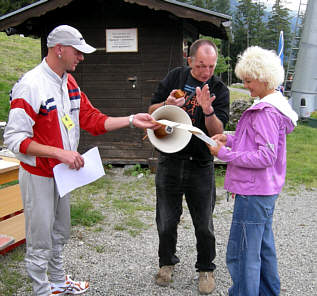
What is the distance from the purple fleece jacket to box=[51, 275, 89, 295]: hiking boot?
65.6 inches

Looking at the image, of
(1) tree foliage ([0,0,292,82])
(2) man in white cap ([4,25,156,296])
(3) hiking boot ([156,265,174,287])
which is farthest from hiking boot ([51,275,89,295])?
(1) tree foliage ([0,0,292,82])

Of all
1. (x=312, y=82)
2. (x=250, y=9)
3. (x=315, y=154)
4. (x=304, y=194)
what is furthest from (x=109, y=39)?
(x=250, y=9)

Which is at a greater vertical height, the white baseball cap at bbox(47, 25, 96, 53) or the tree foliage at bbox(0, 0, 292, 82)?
the tree foliage at bbox(0, 0, 292, 82)

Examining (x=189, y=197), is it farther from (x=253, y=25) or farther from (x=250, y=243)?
(x=253, y=25)

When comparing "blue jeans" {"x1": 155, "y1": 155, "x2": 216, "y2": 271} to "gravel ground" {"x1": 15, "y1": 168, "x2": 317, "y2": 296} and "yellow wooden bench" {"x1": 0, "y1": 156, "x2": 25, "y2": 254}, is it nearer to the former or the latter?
"gravel ground" {"x1": 15, "y1": 168, "x2": 317, "y2": 296}

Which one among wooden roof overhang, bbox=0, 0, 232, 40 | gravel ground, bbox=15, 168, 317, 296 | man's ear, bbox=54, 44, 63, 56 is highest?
wooden roof overhang, bbox=0, 0, 232, 40

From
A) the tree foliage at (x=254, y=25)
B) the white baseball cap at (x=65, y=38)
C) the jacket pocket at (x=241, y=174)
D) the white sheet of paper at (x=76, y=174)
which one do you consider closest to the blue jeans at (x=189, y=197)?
the jacket pocket at (x=241, y=174)

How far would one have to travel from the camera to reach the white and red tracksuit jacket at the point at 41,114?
2486mm

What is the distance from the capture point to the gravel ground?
138 inches

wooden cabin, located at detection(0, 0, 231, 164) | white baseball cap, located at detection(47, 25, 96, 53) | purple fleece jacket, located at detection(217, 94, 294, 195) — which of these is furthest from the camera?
wooden cabin, located at detection(0, 0, 231, 164)

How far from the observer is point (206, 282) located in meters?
3.39

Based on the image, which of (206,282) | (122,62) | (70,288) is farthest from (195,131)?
(122,62)

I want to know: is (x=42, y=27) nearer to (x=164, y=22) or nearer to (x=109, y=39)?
(x=109, y=39)

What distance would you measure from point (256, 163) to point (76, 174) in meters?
1.31
